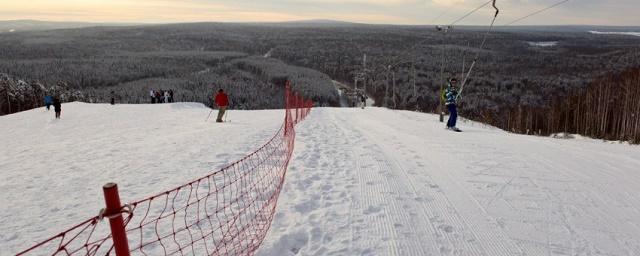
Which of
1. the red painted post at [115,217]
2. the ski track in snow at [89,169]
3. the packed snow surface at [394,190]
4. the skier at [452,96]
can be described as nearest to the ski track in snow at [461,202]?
the packed snow surface at [394,190]

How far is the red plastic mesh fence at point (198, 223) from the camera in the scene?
4914 mm

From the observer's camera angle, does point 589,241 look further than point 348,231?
No

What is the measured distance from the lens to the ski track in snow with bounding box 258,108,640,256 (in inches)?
192

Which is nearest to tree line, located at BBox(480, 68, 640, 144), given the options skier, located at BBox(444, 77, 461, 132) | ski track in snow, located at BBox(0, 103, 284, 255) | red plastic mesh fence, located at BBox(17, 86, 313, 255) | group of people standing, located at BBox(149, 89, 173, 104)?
skier, located at BBox(444, 77, 461, 132)

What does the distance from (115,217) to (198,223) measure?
2.70 m

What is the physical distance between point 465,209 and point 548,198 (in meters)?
1.41

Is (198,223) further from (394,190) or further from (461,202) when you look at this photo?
(461,202)

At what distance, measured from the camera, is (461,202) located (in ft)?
20.5

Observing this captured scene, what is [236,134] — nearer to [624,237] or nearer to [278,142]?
[278,142]

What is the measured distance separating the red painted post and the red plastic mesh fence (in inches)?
24.7

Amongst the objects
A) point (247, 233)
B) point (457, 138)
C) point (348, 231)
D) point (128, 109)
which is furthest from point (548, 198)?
point (128, 109)

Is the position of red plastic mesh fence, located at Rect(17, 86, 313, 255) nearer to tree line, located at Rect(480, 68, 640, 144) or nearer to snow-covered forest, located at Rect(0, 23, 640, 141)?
tree line, located at Rect(480, 68, 640, 144)

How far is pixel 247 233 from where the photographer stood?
5410 millimetres

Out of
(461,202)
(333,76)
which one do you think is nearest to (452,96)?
(461,202)
